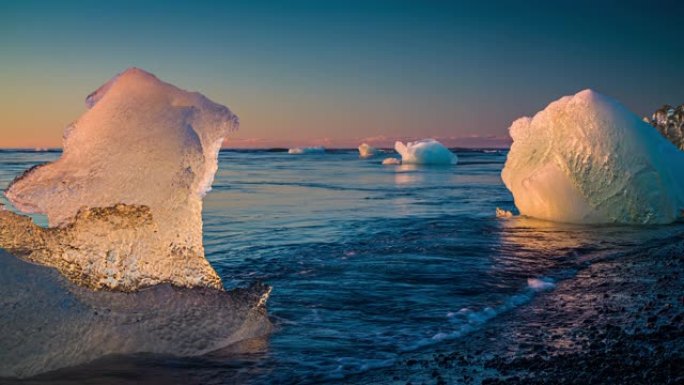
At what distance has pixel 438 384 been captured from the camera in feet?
12.0

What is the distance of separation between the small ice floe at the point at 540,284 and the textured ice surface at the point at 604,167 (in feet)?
14.6

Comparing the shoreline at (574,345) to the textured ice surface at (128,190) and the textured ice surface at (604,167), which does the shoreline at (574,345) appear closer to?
the textured ice surface at (128,190)

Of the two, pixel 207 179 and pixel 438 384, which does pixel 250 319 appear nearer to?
pixel 207 179

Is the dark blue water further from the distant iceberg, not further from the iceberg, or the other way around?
the distant iceberg

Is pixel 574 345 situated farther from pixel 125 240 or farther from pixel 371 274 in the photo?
pixel 125 240

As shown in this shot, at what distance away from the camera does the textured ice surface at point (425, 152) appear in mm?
42094

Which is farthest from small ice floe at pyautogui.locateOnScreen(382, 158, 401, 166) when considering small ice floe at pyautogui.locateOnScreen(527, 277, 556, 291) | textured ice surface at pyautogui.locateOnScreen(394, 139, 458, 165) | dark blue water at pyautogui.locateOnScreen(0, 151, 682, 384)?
small ice floe at pyautogui.locateOnScreen(527, 277, 556, 291)

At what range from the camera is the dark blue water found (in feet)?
13.8

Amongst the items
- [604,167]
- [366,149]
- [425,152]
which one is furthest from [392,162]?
[604,167]

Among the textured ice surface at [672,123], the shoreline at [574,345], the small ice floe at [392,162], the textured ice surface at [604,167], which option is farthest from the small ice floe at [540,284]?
the small ice floe at [392,162]

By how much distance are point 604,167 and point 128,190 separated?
8107 millimetres

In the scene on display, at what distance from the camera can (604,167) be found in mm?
10250

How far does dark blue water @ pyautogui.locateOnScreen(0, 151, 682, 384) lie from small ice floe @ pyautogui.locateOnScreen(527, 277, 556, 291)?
0.4 inches

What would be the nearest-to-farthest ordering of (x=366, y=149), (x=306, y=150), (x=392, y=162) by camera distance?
(x=392, y=162)
(x=366, y=149)
(x=306, y=150)
